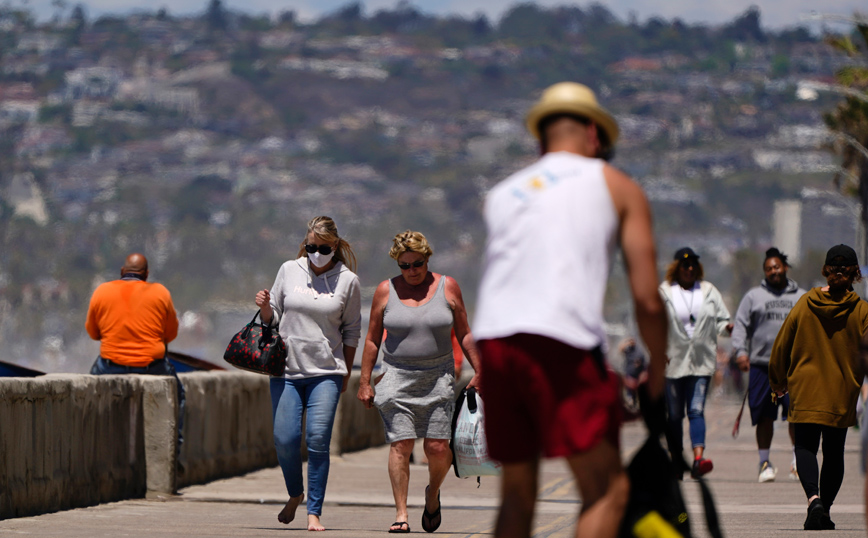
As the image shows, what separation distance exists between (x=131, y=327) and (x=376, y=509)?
2163mm

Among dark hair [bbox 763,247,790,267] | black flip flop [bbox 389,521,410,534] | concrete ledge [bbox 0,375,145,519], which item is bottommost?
black flip flop [bbox 389,521,410,534]

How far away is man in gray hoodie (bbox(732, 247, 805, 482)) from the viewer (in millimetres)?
11867

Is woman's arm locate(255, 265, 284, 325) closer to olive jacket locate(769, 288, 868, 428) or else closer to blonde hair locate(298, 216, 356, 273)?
blonde hair locate(298, 216, 356, 273)

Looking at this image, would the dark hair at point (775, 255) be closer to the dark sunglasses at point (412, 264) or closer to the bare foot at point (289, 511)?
the dark sunglasses at point (412, 264)

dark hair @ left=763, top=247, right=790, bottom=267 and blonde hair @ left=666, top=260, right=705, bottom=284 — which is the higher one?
dark hair @ left=763, top=247, right=790, bottom=267

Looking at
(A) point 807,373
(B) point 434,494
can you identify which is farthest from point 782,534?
(B) point 434,494

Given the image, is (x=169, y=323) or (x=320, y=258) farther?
(x=169, y=323)

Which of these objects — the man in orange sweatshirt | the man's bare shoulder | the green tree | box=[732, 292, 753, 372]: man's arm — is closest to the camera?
the man's bare shoulder

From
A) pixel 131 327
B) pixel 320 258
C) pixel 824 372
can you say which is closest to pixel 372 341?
pixel 320 258

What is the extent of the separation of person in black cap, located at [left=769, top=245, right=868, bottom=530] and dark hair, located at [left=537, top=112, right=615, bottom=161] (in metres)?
4.22

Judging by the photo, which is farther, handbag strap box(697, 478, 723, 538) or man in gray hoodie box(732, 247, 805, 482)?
man in gray hoodie box(732, 247, 805, 482)

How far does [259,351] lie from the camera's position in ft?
27.7

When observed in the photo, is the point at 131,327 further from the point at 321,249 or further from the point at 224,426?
the point at 321,249

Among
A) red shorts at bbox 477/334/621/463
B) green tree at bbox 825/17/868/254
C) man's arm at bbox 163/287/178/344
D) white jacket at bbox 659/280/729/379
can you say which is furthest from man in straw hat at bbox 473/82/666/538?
green tree at bbox 825/17/868/254
